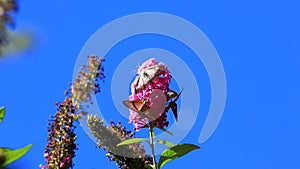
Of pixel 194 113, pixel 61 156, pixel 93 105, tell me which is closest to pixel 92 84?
pixel 93 105

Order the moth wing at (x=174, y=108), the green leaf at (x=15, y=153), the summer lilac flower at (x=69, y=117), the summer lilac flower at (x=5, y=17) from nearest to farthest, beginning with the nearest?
the summer lilac flower at (x=5, y=17)
the green leaf at (x=15, y=153)
the summer lilac flower at (x=69, y=117)
the moth wing at (x=174, y=108)

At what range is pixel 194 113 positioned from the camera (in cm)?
162

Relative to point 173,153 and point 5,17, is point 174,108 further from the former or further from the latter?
point 5,17

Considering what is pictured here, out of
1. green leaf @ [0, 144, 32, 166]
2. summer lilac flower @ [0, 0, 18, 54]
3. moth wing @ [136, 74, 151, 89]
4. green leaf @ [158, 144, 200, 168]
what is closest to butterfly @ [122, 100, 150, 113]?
moth wing @ [136, 74, 151, 89]

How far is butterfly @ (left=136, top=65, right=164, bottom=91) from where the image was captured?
206cm

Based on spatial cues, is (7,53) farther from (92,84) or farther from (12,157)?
(92,84)

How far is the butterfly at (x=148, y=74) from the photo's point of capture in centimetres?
206

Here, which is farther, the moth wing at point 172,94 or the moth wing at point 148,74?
Result: the moth wing at point 148,74

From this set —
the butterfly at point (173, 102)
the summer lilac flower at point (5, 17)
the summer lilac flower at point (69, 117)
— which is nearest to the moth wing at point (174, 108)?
the butterfly at point (173, 102)

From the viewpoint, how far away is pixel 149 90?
204cm

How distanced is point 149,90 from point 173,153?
0.32m

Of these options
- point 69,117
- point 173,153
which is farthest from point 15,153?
point 173,153

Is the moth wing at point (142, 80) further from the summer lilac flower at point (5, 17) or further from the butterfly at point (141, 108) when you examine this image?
the summer lilac flower at point (5, 17)

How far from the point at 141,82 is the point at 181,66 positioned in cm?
27
